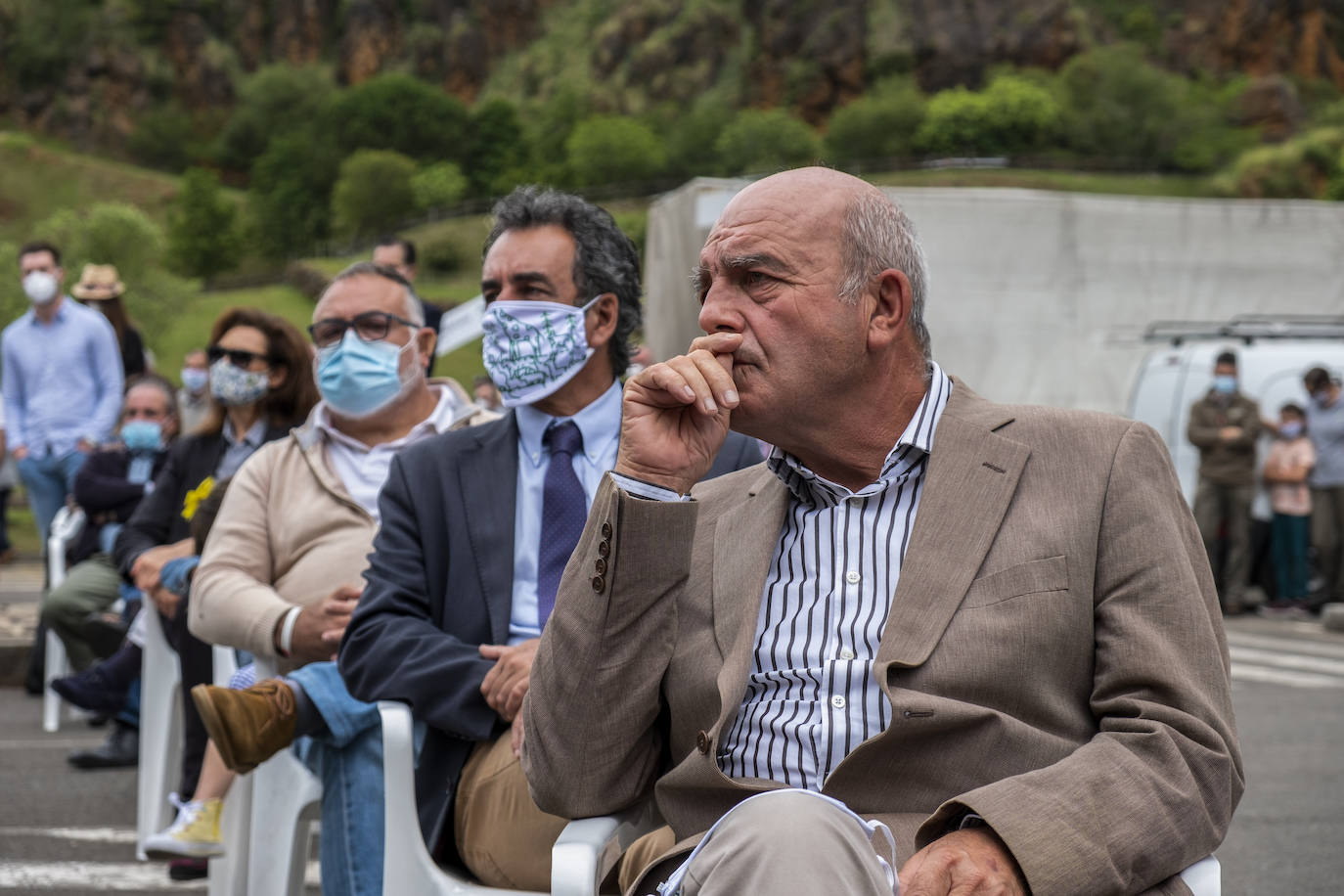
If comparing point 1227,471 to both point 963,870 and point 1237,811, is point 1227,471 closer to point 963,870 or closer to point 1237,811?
point 1237,811

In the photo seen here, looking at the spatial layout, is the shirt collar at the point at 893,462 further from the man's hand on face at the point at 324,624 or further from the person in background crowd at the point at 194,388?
the person in background crowd at the point at 194,388

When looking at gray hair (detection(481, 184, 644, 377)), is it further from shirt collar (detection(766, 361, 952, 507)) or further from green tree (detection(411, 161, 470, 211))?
green tree (detection(411, 161, 470, 211))

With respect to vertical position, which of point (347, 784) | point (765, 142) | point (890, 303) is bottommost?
point (347, 784)

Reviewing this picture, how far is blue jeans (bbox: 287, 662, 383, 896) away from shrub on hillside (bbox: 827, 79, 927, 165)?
102543 mm

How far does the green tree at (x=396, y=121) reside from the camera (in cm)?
11712

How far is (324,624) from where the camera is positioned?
4.02m

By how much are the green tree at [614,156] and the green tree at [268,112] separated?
964 inches

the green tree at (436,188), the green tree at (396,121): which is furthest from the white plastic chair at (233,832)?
the green tree at (396,121)

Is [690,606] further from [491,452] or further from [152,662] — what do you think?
[152,662]

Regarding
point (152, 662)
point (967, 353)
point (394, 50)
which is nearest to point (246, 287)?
point (394, 50)

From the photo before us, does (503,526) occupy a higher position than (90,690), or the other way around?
(503,526)

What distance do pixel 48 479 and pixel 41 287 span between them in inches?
47.0

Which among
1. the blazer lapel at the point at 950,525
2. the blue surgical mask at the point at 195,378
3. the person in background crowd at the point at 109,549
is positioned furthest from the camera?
the blue surgical mask at the point at 195,378

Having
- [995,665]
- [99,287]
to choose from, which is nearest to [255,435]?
[995,665]
